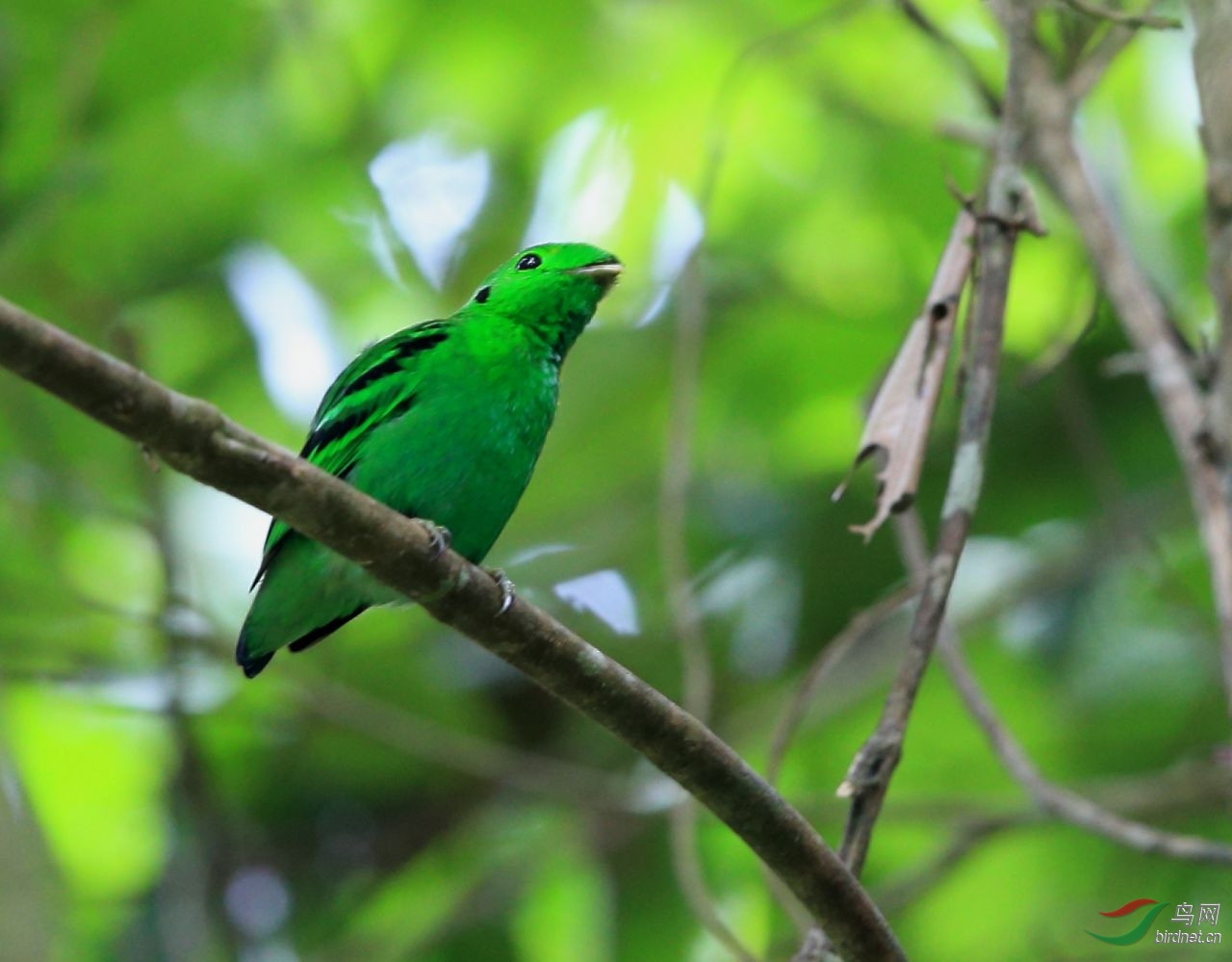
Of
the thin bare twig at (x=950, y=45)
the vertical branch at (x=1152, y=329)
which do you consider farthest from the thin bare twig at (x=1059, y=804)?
the thin bare twig at (x=950, y=45)

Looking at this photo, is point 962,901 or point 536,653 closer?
point 536,653

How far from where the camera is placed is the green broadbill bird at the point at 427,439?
4066mm

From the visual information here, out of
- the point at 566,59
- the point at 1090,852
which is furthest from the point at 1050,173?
the point at 1090,852

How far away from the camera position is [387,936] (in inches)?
261

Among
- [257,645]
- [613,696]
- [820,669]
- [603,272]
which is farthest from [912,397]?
[257,645]

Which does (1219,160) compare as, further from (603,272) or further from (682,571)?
(682,571)

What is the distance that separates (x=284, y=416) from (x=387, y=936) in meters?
2.38

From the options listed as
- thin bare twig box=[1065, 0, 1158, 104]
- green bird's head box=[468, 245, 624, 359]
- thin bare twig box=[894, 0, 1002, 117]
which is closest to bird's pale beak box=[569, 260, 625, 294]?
green bird's head box=[468, 245, 624, 359]

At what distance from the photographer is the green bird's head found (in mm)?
4660

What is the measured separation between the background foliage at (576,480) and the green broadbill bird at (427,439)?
1.58 m

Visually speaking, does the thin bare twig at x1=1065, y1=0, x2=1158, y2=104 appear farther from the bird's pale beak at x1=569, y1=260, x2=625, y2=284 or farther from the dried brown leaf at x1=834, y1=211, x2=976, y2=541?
the bird's pale beak at x1=569, y1=260, x2=625, y2=284

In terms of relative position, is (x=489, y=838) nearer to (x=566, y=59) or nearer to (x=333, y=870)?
(x=333, y=870)

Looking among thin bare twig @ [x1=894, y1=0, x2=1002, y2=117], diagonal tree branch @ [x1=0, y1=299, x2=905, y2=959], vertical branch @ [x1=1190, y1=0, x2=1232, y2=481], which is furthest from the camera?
thin bare twig @ [x1=894, y1=0, x2=1002, y2=117]

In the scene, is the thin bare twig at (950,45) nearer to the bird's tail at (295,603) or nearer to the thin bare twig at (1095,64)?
the thin bare twig at (1095,64)
